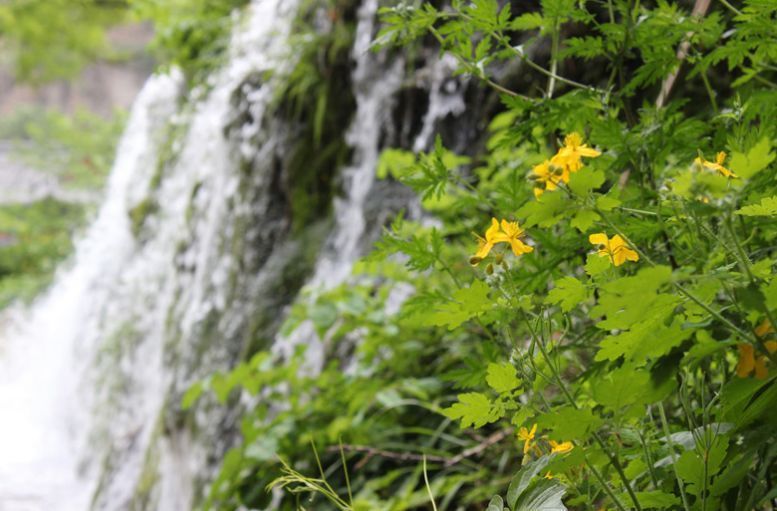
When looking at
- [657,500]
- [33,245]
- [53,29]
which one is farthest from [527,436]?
[33,245]

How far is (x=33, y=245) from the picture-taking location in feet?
31.2

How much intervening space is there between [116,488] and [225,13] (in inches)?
115

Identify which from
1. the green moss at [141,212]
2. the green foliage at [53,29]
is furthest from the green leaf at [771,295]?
the green foliage at [53,29]

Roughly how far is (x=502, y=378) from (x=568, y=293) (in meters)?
0.08

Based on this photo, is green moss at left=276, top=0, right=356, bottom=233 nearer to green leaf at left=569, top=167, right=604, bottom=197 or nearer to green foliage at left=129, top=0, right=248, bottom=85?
green foliage at left=129, top=0, right=248, bottom=85

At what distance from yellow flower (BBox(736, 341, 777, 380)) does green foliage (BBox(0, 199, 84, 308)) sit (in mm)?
9478

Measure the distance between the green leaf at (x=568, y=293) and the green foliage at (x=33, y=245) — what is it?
30.8ft

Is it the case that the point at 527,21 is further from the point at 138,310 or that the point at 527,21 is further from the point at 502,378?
the point at 138,310

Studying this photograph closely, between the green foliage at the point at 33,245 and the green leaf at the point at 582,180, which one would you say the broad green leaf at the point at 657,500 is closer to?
the green leaf at the point at 582,180

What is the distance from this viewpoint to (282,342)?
8.43 feet

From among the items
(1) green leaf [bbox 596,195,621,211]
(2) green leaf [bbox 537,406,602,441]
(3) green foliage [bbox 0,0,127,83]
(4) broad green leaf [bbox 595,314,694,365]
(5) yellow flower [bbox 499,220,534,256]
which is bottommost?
(2) green leaf [bbox 537,406,602,441]

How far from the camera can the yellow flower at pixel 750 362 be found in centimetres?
53

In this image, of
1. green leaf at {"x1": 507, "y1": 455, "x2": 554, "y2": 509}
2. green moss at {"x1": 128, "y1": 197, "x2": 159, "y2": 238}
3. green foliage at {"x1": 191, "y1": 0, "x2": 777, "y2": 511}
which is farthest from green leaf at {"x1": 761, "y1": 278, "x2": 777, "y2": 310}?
green moss at {"x1": 128, "y1": 197, "x2": 159, "y2": 238}

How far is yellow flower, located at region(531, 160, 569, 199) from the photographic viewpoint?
0.50 m
